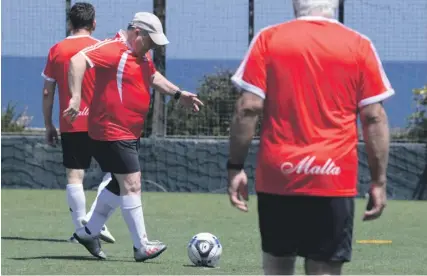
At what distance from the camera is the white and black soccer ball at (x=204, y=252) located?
797 centimetres

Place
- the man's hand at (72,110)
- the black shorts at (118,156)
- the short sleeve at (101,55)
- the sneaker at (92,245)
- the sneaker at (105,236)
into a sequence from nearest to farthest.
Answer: the man's hand at (72,110), the short sleeve at (101,55), the black shorts at (118,156), the sneaker at (92,245), the sneaker at (105,236)

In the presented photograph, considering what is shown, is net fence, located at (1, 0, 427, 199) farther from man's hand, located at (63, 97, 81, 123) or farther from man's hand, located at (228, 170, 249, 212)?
man's hand, located at (228, 170, 249, 212)

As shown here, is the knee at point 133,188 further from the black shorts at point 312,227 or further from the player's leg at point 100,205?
the black shorts at point 312,227

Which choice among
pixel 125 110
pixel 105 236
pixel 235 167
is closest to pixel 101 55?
pixel 125 110

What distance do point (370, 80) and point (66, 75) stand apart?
17.4 ft

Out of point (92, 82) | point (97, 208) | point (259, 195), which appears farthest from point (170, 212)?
point (259, 195)

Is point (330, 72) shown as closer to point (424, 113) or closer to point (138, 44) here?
point (138, 44)

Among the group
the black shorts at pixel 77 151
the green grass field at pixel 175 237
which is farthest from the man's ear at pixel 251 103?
the black shorts at pixel 77 151

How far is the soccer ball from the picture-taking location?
7.97 meters

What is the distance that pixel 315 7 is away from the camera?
193 inches

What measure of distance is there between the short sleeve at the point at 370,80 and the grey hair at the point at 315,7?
19cm

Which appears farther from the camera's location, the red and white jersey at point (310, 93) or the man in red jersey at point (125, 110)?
the man in red jersey at point (125, 110)

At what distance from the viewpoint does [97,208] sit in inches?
343

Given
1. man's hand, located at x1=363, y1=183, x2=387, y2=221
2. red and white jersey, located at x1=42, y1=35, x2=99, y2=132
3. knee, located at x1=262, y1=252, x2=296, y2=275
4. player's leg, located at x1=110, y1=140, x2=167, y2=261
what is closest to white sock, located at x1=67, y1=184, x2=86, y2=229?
red and white jersey, located at x1=42, y1=35, x2=99, y2=132
